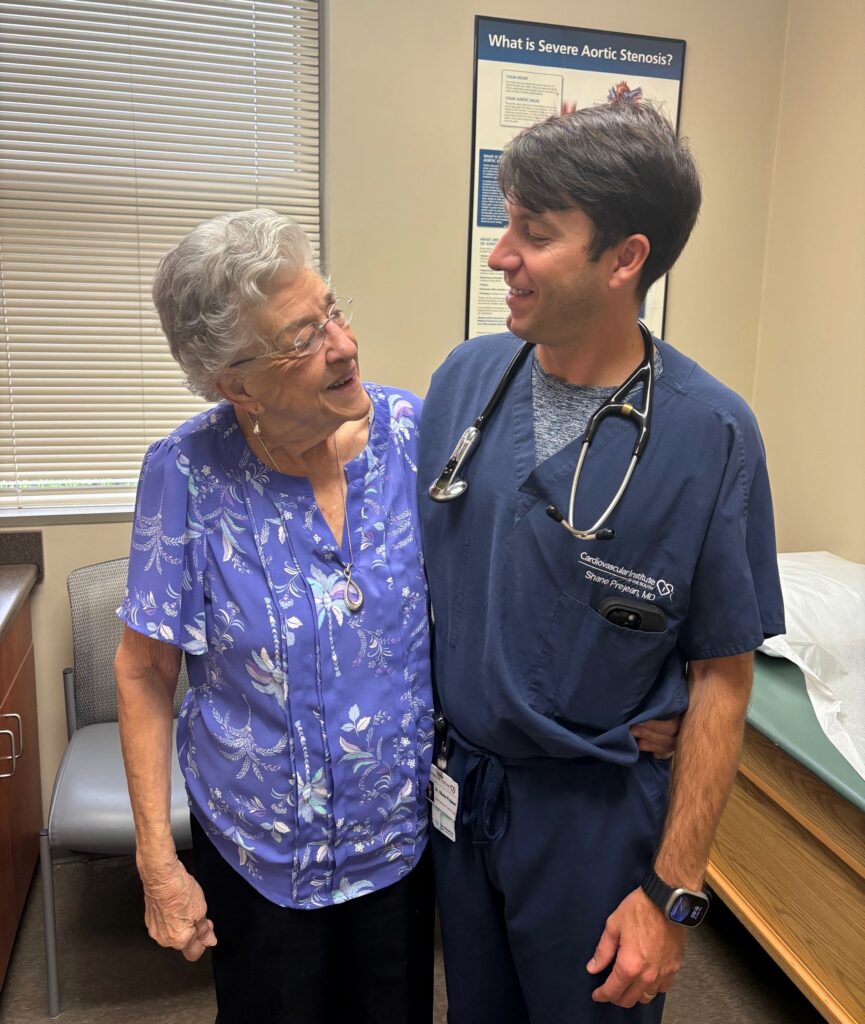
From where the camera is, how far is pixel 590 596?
3.49ft

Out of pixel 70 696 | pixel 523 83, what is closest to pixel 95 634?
pixel 70 696

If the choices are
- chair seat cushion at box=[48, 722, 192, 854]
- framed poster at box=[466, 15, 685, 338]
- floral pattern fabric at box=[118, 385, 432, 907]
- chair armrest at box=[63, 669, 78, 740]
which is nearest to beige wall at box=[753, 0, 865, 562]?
framed poster at box=[466, 15, 685, 338]

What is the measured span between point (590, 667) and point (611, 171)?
1.97 ft

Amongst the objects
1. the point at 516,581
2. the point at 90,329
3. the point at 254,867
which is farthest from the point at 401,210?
the point at 254,867

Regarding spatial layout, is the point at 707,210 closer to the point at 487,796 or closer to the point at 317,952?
the point at 487,796

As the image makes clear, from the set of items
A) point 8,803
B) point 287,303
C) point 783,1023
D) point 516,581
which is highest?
point 287,303

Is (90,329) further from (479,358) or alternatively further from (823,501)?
(823,501)

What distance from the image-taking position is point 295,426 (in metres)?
1.17

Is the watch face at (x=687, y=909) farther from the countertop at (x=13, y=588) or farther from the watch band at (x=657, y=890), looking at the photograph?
the countertop at (x=13, y=588)

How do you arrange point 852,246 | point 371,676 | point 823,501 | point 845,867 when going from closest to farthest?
1. point 371,676
2. point 845,867
3. point 852,246
4. point 823,501

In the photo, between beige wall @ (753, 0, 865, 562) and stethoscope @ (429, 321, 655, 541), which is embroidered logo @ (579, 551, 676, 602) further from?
beige wall @ (753, 0, 865, 562)

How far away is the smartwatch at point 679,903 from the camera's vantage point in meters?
1.09

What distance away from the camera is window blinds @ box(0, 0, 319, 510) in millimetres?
2234

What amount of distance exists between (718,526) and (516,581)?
0.26 meters
